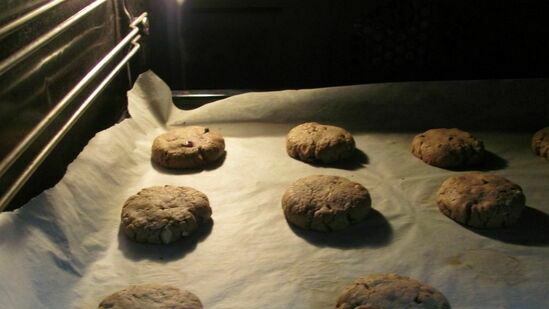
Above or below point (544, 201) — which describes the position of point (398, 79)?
above

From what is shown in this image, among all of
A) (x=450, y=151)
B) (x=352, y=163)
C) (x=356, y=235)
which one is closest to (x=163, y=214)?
(x=356, y=235)

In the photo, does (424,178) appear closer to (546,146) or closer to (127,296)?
(546,146)

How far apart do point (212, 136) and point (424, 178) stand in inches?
38.0

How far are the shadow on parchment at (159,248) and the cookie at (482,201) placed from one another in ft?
3.07

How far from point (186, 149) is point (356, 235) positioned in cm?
88

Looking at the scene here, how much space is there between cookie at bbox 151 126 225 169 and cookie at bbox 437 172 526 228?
3.26ft

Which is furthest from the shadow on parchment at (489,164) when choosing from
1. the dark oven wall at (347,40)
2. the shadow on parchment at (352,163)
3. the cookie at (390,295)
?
the cookie at (390,295)

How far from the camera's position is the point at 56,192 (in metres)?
1.93

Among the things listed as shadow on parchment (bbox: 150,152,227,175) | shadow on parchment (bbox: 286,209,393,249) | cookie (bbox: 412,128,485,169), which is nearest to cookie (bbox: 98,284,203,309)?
shadow on parchment (bbox: 286,209,393,249)

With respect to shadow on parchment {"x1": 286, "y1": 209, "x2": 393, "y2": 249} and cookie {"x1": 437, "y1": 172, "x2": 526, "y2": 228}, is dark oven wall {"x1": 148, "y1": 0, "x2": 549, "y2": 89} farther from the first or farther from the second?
shadow on parchment {"x1": 286, "y1": 209, "x2": 393, "y2": 249}

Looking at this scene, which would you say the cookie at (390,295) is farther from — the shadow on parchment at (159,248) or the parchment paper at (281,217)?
the shadow on parchment at (159,248)

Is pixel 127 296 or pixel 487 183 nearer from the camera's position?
pixel 127 296

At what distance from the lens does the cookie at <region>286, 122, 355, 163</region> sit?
8.43 feet

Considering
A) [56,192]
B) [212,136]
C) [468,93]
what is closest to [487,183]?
[468,93]
